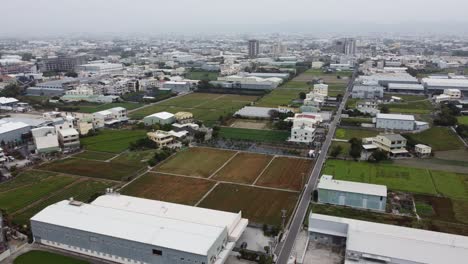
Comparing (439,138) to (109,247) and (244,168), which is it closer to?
(244,168)

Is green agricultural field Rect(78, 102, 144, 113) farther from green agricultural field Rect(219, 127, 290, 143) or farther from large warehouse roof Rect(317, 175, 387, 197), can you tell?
large warehouse roof Rect(317, 175, 387, 197)

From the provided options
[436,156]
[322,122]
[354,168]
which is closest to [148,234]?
[354,168]

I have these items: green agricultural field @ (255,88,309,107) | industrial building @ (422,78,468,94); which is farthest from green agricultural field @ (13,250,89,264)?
industrial building @ (422,78,468,94)

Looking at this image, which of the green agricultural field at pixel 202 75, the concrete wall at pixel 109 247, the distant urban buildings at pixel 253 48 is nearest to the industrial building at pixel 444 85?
the green agricultural field at pixel 202 75

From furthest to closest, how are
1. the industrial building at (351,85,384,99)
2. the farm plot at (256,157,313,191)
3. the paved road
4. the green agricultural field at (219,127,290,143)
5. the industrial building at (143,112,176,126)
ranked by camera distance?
the industrial building at (351,85,384,99)
the industrial building at (143,112,176,126)
the green agricultural field at (219,127,290,143)
the farm plot at (256,157,313,191)
the paved road

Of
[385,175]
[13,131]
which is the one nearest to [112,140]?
[13,131]

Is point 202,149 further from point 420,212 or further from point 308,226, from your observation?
point 420,212
